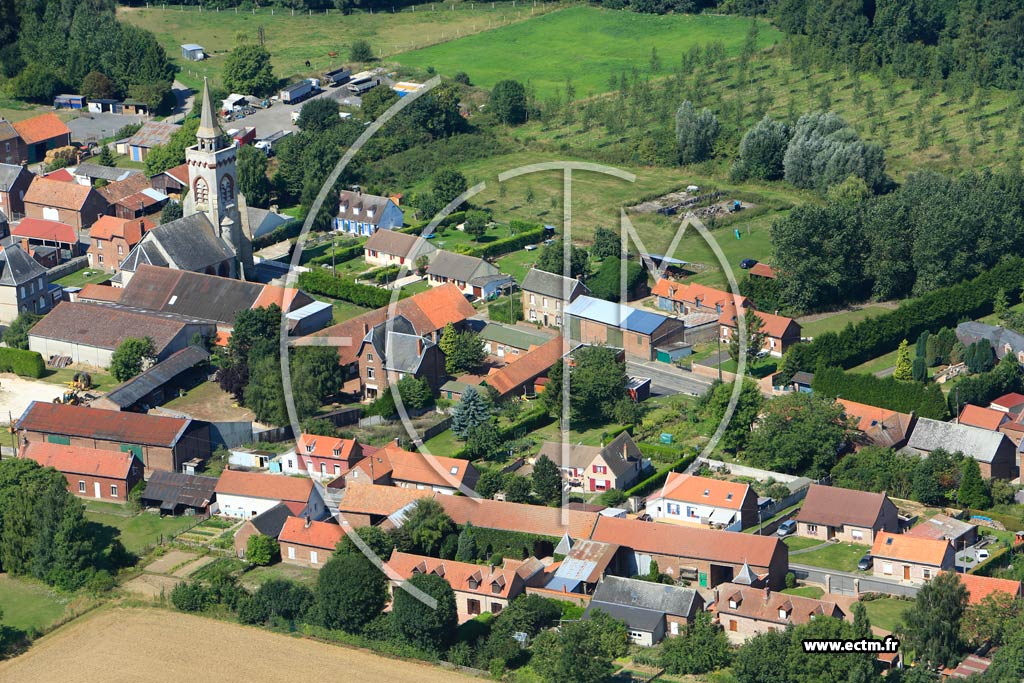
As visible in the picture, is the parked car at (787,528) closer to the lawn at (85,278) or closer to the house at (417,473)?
the house at (417,473)

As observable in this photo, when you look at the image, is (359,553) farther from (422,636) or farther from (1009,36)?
(1009,36)

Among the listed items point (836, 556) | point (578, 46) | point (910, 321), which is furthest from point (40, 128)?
point (836, 556)

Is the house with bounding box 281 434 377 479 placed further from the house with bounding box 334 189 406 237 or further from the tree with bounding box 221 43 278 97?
the tree with bounding box 221 43 278 97

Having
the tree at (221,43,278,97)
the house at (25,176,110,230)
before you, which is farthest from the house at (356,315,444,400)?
the tree at (221,43,278,97)

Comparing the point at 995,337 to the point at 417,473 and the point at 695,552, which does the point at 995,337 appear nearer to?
the point at 695,552

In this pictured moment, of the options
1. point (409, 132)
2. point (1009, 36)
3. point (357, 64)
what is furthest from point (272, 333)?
point (1009, 36)
